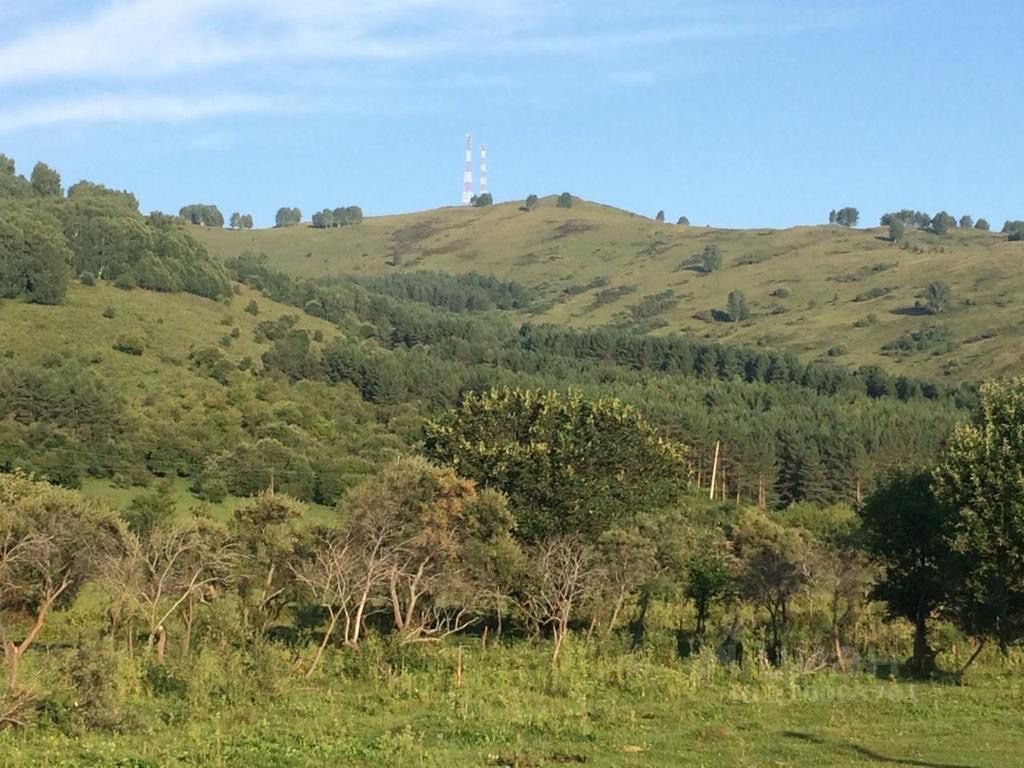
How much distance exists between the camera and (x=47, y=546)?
43188mm

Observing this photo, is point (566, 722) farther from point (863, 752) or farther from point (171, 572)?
point (171, 572)

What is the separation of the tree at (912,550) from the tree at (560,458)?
18611mm

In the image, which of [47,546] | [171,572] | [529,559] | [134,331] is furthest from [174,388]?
[47,546]

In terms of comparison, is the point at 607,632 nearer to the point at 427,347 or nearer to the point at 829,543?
the point at 829,543

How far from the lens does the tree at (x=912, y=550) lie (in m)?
44.4

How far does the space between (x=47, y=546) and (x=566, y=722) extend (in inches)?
763

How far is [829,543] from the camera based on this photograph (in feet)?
186

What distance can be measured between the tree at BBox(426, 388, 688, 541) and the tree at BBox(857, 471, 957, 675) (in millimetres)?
18611

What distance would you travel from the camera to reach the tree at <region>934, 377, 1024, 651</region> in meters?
40.3

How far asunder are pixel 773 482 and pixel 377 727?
92.8m

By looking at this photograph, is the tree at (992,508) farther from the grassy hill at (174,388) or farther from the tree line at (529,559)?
the grassy hill at (174,388)

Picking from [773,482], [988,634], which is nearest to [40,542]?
[988,634]

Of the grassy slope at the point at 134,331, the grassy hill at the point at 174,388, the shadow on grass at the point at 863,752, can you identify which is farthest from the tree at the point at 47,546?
the grassy slope at the point at 134,331

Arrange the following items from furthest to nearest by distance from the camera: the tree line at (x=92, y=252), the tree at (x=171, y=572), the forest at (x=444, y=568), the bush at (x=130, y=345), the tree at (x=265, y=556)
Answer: the tree line at (x=92, y=252) < the bush at (x=130, y=345) < the tree at (x=265, y=556) < the tree at (x=171, y=572) < the forest at (x=444, y=568)
